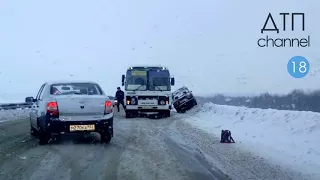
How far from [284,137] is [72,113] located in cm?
562

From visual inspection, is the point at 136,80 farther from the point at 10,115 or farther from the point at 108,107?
the point at 108,107

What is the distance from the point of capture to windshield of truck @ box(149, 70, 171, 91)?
81.3 ft

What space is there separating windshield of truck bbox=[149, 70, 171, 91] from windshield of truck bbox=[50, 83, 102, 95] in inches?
492

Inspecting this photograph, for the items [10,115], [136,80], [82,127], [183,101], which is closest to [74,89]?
[82,127]

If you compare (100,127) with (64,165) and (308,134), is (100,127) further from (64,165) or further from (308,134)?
(308,134)

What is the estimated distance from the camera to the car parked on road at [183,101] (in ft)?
107

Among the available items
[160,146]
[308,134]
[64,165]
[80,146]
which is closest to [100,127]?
[80,146]

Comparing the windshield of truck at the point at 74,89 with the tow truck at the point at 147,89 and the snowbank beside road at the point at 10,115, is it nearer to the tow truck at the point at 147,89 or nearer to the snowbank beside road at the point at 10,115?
the tow truck at the point at 147,89

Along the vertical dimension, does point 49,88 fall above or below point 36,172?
above

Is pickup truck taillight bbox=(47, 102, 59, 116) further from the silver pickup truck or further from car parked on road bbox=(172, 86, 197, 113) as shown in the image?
car parked on road bbox=(172, 86, 197, 113)

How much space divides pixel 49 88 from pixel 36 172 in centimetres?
459

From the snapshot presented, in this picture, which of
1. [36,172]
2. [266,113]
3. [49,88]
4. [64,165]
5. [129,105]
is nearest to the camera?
[36,172]

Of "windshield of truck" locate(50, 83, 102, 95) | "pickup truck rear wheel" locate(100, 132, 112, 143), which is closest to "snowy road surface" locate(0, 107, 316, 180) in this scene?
"pickup truck rear wheel" locate(100, 132, 112, 143)

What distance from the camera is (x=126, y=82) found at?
25.0m
